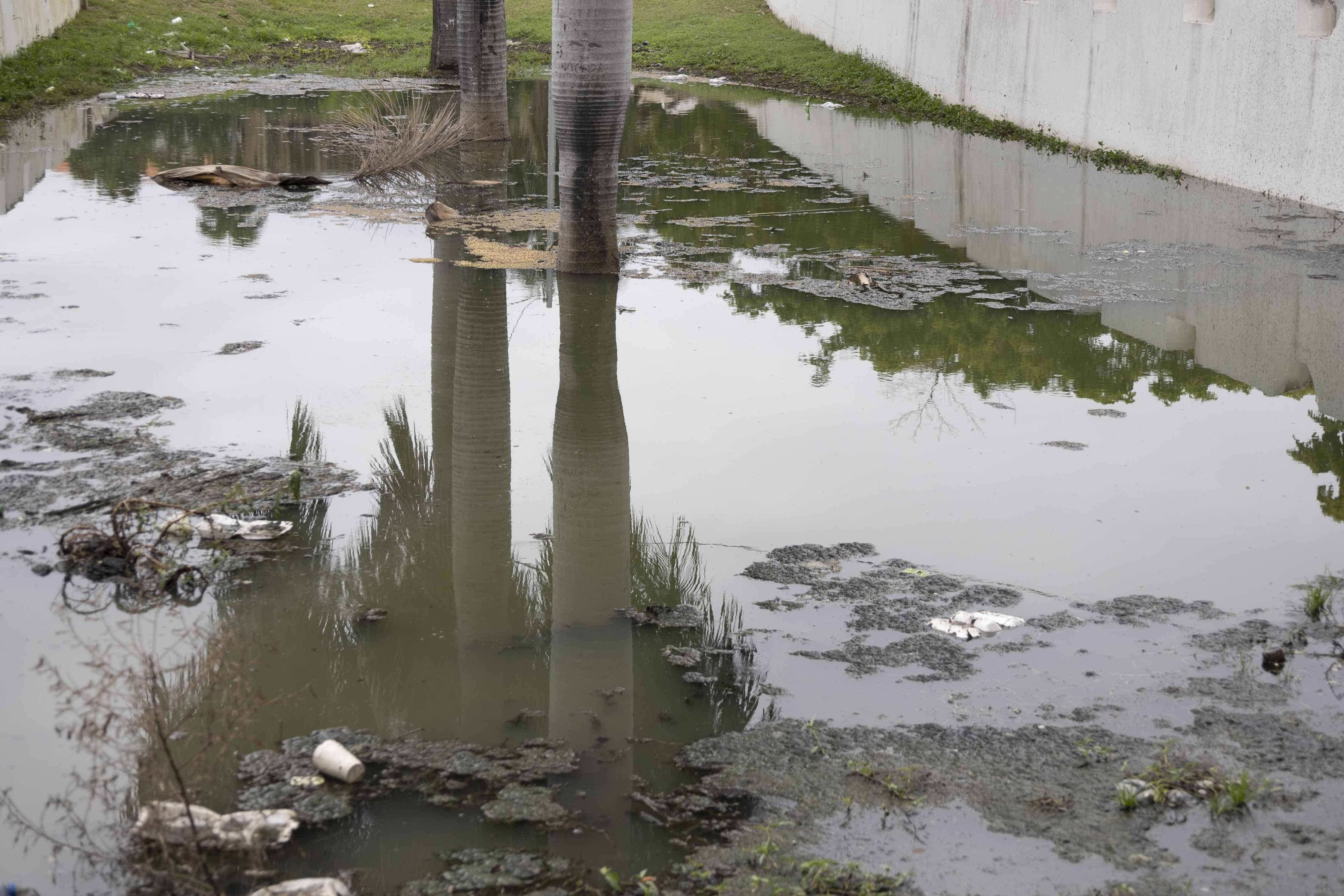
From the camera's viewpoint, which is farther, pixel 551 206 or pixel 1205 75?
pixel 1205 75

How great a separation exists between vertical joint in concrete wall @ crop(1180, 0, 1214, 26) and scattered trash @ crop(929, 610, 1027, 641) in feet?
39.5

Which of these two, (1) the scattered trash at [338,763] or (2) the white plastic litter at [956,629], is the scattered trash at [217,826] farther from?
(2) the white plastic litter at [956,629]

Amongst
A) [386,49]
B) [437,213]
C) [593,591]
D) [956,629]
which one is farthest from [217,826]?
[386,49]

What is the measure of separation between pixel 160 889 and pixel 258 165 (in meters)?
13.2

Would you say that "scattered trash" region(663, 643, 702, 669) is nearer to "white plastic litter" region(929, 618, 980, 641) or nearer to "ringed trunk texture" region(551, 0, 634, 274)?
"white plastic litter" region(929, 618, 980, 641)

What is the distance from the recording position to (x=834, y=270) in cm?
1052

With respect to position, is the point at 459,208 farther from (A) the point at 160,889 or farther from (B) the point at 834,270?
(A) the point at 160,889

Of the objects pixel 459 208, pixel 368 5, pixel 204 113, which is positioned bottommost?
pixel 459 208

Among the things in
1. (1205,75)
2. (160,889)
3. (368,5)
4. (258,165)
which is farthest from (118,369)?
(368,5)

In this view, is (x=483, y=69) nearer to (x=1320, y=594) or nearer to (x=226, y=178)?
(x=226, y=178)

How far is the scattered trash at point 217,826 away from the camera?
3.25 m

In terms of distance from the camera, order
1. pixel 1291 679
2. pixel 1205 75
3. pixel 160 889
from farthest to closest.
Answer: pixel 1205 75 < pixel 1291 679 < pixel 160 889

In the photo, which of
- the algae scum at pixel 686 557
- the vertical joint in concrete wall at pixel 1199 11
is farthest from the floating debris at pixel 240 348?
the vertical joint in concrete wall at pixel 1199 11

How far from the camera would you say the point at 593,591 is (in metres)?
5.16
